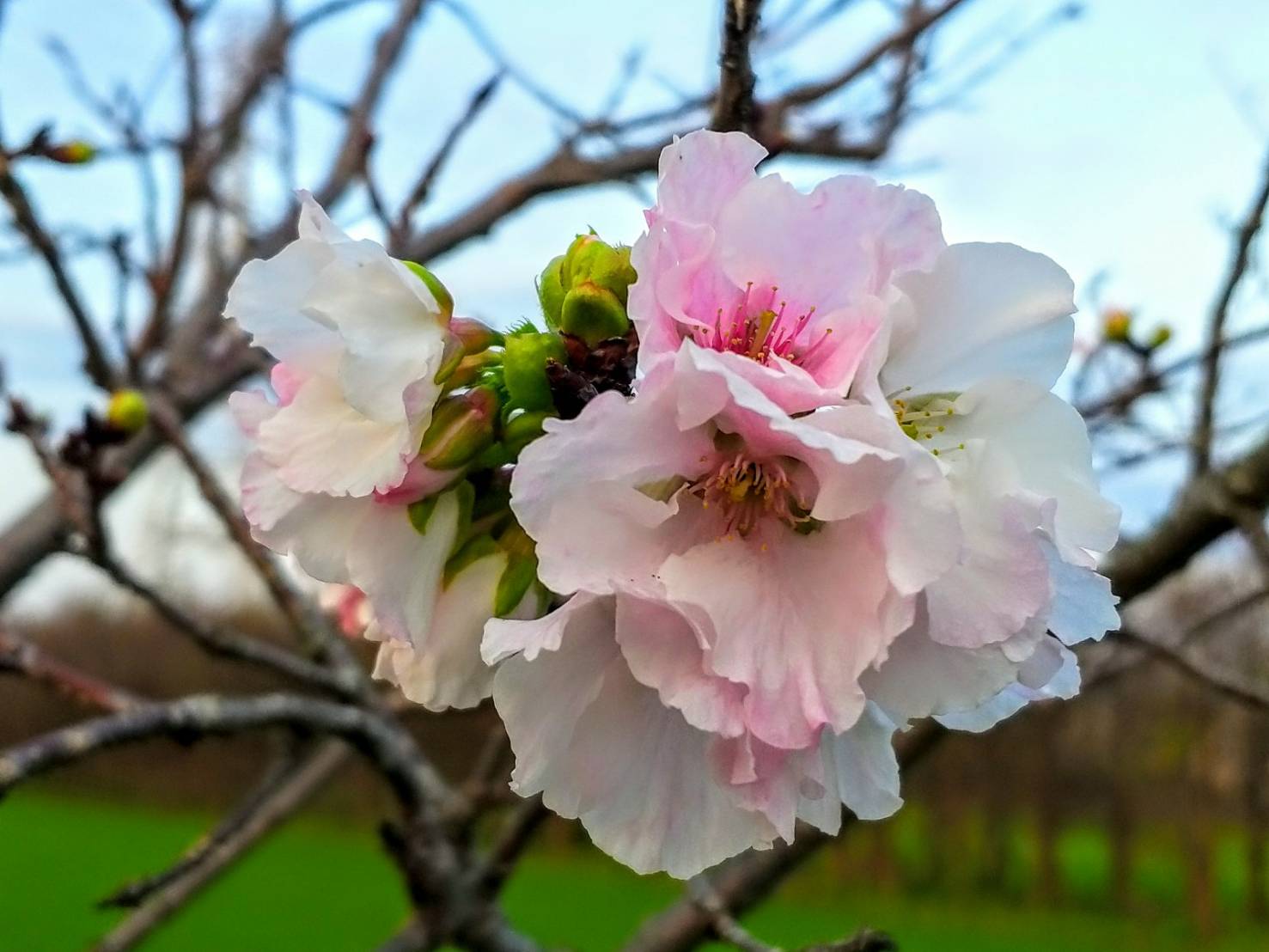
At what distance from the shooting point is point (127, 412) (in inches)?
70.9

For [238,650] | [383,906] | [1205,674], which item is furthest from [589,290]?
[383,906]

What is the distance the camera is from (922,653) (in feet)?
2.14

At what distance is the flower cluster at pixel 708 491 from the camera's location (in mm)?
625

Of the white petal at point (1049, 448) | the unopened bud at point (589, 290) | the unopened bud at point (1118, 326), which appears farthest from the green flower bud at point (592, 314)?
the unopened bud at point (1118, 326)

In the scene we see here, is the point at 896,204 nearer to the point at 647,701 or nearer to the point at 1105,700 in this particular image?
the point at 647,701

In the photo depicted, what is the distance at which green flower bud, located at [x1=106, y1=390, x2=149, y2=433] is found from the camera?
1785 millimetres

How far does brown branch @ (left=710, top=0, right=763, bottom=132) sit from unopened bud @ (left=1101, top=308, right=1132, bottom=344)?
193 cm

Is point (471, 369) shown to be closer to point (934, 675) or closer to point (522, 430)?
point (522, 430)

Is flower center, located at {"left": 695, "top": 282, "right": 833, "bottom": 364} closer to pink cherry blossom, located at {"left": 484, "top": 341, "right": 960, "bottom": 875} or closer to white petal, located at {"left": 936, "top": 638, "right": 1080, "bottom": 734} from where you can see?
pink cherry blossom, located at {"left": 484, "top": 341, "right": 960, "bottom": 875}

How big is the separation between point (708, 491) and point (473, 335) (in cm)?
21

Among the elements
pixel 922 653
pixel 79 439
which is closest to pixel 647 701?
pixel 922 653

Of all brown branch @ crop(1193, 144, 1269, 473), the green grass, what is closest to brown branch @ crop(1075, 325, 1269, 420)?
brown branch @ crop(1193, 144, 1269, 473)

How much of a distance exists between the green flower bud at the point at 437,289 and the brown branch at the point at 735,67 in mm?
288

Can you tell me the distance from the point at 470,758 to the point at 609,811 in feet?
45.7
